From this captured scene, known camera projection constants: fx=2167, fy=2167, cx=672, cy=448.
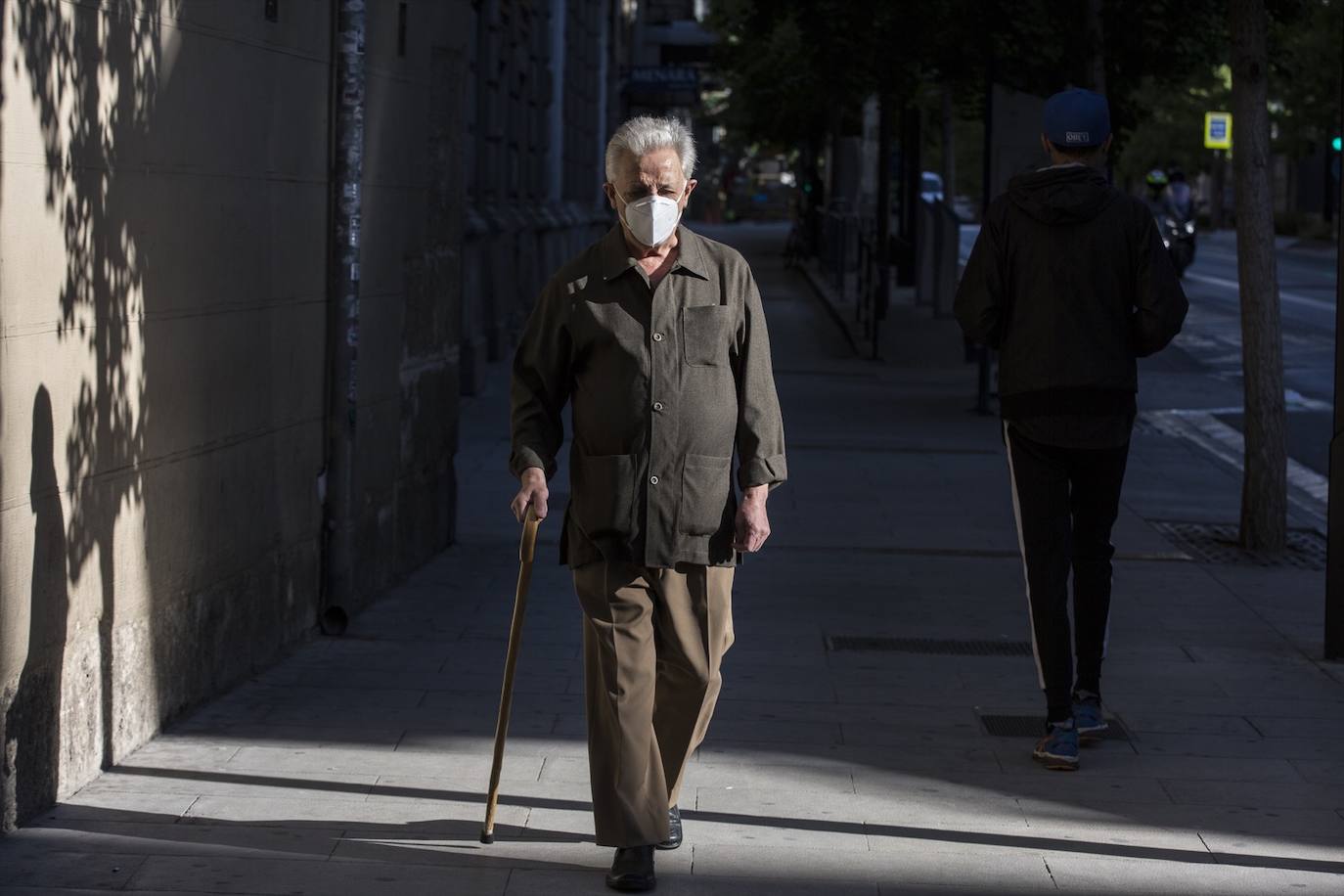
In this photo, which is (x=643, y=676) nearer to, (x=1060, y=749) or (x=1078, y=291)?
(x=1060, y=749)

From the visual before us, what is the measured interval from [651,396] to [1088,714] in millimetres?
2137

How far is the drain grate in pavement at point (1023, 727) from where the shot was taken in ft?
21.1

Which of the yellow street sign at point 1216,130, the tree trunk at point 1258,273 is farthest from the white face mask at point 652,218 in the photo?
the yellow street sign at point 1216,130

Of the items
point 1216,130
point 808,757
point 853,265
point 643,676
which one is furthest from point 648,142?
point 1216,130

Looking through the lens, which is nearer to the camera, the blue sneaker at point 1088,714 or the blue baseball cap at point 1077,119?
the blue baseball cap at point 1077,119

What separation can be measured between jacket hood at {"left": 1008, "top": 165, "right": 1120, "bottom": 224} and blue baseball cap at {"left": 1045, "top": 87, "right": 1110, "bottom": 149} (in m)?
0.08

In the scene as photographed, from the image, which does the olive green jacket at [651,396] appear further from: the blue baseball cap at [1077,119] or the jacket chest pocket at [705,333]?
the blue baseball cap at [1077,119]

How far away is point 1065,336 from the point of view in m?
5.91

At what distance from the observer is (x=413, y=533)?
9.23 meters

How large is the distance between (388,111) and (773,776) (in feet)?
12.1

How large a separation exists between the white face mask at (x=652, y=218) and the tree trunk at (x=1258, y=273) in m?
5.80

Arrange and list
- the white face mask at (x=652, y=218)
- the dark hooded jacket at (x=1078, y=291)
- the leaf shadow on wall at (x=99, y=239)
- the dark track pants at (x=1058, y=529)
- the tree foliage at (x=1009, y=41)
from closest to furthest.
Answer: the white face mask at (x=652, y=218), the leaf shadow on wall at (x=99, y=239), the dark hooded jacket at (x=1078, y=291), the dark track pants at (x=1058, y=529), the tree foliage at (x=1009, y=41)

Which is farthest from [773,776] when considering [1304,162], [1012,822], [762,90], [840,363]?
[1304,162]

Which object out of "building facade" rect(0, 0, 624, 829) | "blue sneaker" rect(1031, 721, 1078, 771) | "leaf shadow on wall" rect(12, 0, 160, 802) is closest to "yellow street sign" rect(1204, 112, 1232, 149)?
"building facade" rect(0, 0, 624, 829)
